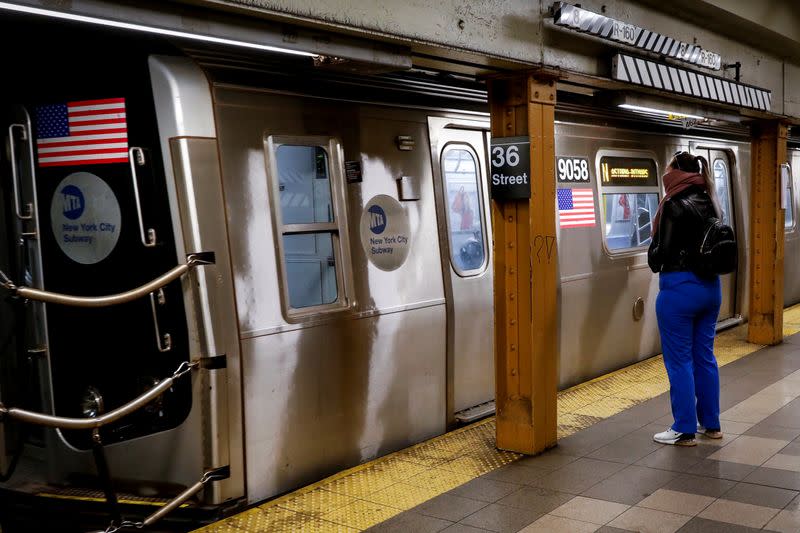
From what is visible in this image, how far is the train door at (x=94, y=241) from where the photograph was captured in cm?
412

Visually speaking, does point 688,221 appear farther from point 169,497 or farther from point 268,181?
point 169,497

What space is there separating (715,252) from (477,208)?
1.77 meters

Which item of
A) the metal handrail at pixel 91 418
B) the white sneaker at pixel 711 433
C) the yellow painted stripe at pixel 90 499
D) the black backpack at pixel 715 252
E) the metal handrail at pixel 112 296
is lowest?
the white sneaker at pixel 711 433

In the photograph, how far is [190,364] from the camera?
4.02 metres

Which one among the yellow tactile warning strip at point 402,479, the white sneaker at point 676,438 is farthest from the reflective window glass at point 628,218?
the white sneaker at point 676,438

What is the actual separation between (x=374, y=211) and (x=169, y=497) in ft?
6.66

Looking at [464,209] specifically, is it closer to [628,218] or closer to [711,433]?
[711,433]

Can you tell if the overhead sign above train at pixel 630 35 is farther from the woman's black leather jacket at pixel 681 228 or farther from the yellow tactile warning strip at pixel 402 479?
the yellow tactile warning strip at pixel 402 479

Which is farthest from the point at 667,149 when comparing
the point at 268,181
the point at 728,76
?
the point at 268,181

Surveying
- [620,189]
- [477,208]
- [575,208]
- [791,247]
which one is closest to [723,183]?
[791,247]

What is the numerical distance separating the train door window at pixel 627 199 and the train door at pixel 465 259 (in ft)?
6.09

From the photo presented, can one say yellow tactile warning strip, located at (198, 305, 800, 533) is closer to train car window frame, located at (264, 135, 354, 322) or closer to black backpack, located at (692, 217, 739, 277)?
train car window frame, located at (264, 135, 354, 322)

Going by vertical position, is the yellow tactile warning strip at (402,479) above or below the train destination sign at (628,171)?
below

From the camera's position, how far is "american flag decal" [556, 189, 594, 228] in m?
6.77
